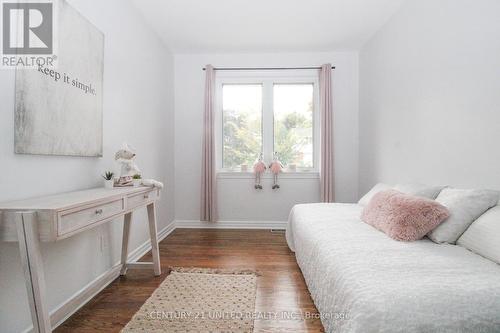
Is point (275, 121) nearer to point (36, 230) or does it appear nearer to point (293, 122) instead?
point (293, 122)

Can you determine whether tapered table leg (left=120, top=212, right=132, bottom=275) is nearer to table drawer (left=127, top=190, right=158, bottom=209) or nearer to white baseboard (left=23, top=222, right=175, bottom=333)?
white baseboard (left=23, top=222, right=175, bottom=333)

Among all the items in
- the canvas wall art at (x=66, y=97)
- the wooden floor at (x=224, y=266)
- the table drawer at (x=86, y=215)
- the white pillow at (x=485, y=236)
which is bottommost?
the wooden floor at (x=224, y=266)

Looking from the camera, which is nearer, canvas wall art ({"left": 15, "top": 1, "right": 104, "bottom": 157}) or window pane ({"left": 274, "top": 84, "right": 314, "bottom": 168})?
canvas wall art ({"left": 15, "top": 1, "right": 104, "bottom": 157})

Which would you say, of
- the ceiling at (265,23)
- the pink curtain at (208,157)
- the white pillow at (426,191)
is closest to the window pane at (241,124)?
the pink curtain at (208,157)

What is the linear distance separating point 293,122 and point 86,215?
3.20 metres

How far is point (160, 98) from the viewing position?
3.51 m

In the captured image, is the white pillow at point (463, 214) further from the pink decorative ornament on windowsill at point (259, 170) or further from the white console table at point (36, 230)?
the pink decorative ornament on windowsill at point (259, 170)

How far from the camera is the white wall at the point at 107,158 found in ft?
4.53

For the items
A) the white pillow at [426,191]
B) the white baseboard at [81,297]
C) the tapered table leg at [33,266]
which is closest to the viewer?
the tapered table leg at [33,266]

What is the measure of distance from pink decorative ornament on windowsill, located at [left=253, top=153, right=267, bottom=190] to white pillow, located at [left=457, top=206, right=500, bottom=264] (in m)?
2.56

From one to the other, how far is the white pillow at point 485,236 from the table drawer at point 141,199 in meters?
2.08

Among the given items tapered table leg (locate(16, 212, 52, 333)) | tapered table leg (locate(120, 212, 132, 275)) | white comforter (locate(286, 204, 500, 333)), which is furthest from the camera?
tapered table leg (locate(120, 212, 132, 275))

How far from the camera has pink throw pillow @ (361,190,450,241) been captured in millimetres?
1654

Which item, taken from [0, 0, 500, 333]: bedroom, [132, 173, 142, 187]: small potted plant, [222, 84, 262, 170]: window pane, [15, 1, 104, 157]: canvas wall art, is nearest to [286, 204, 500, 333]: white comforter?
[0, 0, 500, 333]: bedroom
